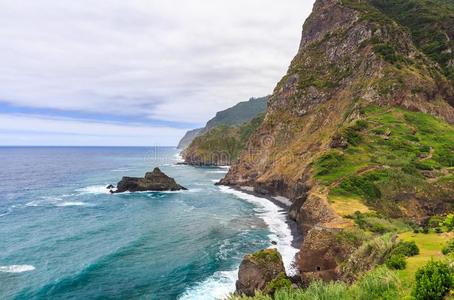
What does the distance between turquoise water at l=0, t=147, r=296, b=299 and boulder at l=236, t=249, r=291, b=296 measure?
2.83 meters

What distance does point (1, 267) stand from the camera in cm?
5025

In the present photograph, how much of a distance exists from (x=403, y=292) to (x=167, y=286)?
31292mm

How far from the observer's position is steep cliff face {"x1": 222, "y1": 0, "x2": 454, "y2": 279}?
256ft

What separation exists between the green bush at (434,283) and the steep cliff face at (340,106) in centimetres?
4052

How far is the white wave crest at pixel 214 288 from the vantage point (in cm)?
4200

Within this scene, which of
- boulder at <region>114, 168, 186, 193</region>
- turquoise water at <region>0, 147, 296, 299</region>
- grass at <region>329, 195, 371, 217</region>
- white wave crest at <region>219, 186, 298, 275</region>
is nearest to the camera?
turquoise water at <region>0, 147, 296, 299</region>

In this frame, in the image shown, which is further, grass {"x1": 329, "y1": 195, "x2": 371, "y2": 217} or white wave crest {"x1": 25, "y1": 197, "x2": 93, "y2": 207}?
white wave crest {"x1": 25, "y1": 197, "x2": 93, "y2": 207}

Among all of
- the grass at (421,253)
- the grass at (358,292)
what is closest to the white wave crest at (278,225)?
the grass at (421,253)

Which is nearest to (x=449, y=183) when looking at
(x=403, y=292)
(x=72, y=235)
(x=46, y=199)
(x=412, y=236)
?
(x=412, y=236)

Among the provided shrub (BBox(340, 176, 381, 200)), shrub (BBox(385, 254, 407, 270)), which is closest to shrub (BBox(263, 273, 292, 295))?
shrub (BBox(385, 254, 407, 270))

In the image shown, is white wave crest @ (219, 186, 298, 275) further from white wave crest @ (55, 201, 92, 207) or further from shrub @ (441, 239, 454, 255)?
white wave crest @ (55, 201, 92, 207)

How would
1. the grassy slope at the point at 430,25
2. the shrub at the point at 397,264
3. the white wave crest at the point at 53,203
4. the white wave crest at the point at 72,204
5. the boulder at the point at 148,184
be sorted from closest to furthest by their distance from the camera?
1. the shrub at the point at 397,264
2. the white wave crest at the point at 53,203
3. the white wave crest at the point at 72,204
4. the boulder at the point at 148,184
5. the grassy slope at the point at 430,25

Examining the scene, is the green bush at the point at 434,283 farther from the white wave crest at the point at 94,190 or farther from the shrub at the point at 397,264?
the white wave crest at the point at 94,190

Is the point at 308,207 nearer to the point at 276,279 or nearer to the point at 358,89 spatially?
the point at 276,279
